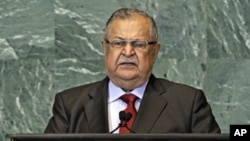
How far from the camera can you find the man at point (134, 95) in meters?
2.45

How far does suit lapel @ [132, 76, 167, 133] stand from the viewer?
7.94 feet

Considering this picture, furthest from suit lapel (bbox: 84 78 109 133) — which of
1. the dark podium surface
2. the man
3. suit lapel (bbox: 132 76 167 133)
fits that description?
the dark podium surface

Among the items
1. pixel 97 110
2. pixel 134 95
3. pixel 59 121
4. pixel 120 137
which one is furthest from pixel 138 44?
pixel 120 137

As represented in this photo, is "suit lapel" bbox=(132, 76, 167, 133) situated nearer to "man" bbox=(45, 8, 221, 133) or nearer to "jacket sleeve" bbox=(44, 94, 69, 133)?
"man" bbox=(45, 8, 221, 133)

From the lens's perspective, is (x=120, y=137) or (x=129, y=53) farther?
(x=129, y=53)

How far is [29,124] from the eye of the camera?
373 centimetres

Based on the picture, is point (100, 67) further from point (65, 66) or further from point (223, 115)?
point (223, 115)

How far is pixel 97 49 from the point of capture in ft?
12.1

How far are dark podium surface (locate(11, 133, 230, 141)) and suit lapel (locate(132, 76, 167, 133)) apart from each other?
0.84 metres

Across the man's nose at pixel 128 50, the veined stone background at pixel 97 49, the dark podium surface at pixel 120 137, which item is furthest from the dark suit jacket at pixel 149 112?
the veined stone background at pixel 97 49

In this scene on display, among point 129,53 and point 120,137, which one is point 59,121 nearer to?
point 129,53

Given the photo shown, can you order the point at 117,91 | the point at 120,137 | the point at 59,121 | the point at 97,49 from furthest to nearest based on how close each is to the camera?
the point at 97,49 < the point at 117,91 < the point at 59,121 < the point at 120,137

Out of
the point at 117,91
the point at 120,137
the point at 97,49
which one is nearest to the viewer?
the point at 120,137

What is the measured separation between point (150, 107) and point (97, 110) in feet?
0.70
